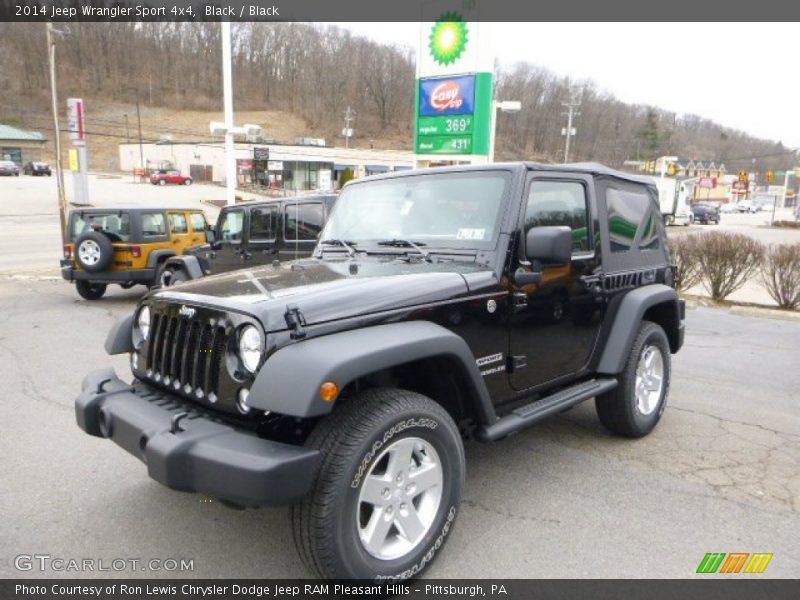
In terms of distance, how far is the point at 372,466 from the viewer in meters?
2.52

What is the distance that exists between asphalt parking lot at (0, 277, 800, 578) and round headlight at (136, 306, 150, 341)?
1.02 m

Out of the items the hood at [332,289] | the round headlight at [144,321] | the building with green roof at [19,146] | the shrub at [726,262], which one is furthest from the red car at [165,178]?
the hood at [332,289]

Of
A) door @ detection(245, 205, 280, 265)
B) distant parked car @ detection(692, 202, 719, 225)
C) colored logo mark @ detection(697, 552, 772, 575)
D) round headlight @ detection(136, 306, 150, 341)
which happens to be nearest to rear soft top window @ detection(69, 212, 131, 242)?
door @ detection(245, 205, 280, 265)

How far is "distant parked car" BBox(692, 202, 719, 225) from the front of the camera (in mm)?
46406

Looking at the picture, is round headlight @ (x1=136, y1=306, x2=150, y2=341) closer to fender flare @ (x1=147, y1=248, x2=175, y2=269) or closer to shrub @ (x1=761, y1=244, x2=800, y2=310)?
fender flare @ (x1=147, y1=248, x2=175, y2=269)

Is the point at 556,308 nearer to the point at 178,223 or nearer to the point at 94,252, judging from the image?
the point at 94,252

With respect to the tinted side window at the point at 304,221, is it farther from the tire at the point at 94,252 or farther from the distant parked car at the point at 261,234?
the tire at the point at 94,252

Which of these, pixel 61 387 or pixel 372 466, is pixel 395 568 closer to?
pixel 372 466

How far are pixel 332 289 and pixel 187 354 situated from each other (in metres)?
0.75

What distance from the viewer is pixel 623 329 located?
4.14m

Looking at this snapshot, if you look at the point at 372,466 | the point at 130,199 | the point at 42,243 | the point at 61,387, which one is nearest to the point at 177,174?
the point at 130,199

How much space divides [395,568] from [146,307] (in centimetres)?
190

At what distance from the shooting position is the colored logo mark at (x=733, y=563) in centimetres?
289

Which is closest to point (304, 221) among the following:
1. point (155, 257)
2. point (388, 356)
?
point (155, 257)
